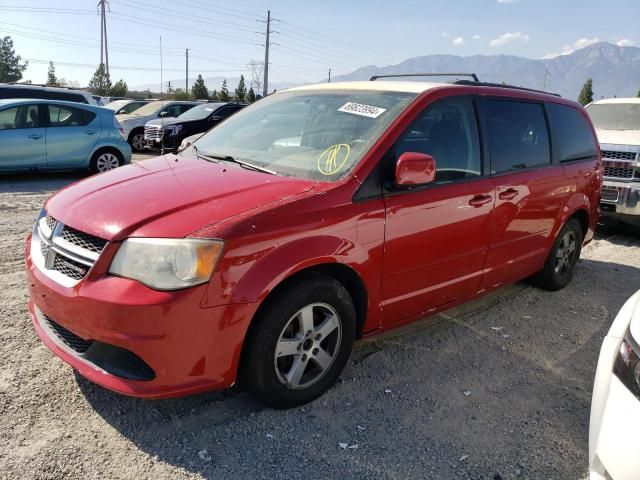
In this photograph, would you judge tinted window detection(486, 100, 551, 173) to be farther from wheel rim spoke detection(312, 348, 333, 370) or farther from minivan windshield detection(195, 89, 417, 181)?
wheel rim spoke detection(312, 348, 333, 370)

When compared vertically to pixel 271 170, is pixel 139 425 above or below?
below

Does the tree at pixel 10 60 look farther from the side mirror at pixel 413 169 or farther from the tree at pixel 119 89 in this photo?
the side mirror at pixel 413 169

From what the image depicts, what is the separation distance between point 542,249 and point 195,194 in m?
3.26

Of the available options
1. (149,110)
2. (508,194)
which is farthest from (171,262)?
(149,110)

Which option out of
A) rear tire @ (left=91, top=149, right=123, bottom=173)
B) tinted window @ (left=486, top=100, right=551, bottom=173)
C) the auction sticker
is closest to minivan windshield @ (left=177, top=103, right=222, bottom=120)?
rear tire @ (left=91, top=149, right=123, bottom=173)

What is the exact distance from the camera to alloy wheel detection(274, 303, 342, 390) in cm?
270

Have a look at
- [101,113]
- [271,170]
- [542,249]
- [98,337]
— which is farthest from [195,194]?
[101,113]

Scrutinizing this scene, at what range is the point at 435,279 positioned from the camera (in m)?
3.41

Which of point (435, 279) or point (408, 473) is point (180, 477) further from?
point (435, 279)

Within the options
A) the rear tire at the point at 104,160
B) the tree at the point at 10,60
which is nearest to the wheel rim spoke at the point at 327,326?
the rear tire at the point at 104,160

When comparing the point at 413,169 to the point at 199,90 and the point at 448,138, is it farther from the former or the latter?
the point at 199,90

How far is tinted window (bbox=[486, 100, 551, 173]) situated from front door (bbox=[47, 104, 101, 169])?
333 inches

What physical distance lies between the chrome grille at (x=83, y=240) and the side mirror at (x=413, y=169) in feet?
5.23

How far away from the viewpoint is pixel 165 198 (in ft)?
8.71
